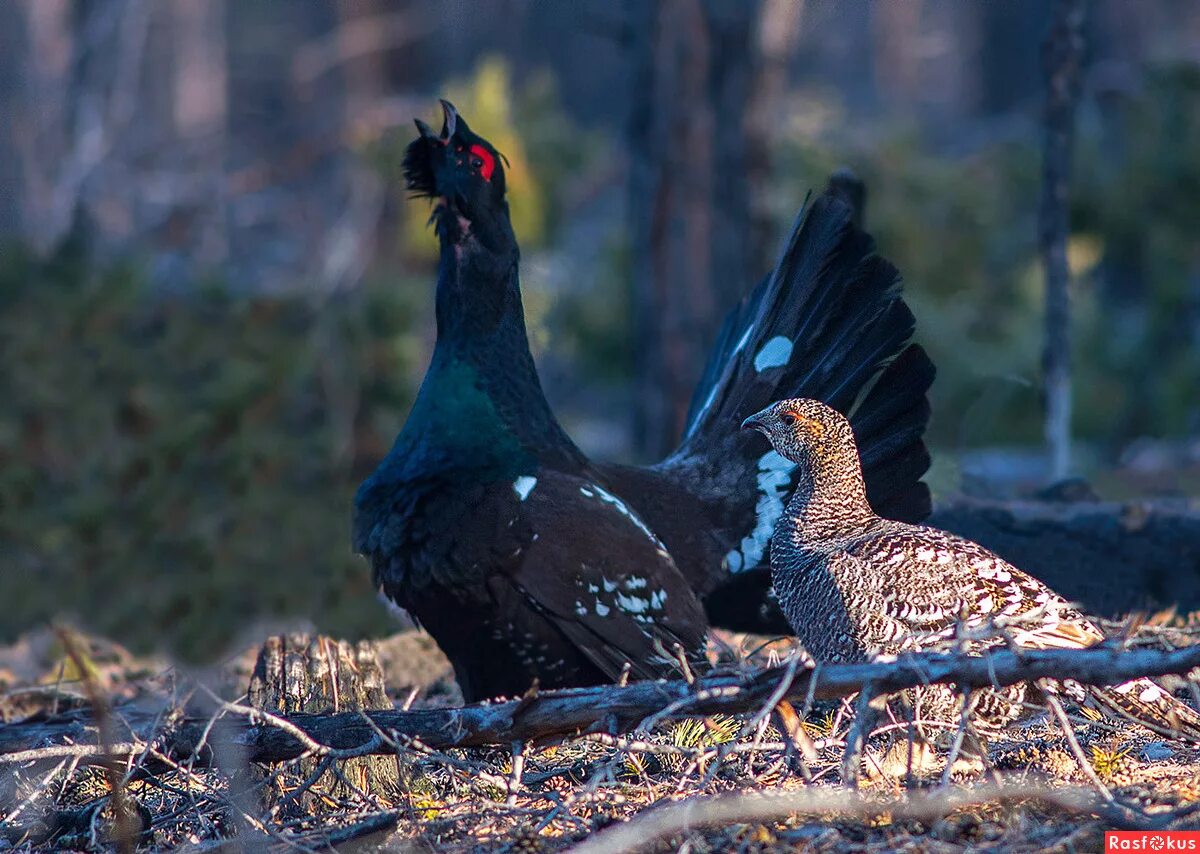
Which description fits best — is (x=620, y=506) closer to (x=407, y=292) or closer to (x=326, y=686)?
(x=326, y=686)

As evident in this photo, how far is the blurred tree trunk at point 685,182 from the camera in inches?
352

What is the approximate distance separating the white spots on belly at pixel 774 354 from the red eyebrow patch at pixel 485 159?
3.89 feet

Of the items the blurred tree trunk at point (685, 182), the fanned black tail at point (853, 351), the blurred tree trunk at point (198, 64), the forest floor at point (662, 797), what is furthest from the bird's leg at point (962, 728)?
the blurred tree trunk at point (198, 64)

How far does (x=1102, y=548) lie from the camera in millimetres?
5668

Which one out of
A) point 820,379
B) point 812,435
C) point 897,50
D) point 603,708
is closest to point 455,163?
point 820,379

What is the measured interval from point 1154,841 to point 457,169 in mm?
3203

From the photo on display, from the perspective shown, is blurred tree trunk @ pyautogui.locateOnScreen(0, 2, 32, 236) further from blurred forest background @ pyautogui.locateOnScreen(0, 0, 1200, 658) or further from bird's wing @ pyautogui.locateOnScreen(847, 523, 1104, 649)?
bird's wing @ pyautogui.locateOnScreen(847, 523, 1104, 649)

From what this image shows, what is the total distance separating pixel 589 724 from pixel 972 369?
8.89 metres

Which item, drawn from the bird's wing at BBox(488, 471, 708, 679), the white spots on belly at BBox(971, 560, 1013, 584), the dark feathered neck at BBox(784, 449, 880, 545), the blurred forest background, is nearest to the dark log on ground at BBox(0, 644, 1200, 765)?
the white spots on belly at BBox(971, 560, 1013, 584)

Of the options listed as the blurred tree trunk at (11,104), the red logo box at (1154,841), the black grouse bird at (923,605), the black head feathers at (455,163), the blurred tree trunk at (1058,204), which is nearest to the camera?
the red logo box at (1154,841)

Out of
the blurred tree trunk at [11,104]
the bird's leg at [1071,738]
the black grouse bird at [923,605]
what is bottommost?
the bird's leg at [1071,738]

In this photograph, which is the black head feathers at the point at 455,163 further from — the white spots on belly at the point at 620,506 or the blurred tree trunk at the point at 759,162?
the blurred tree trunk at the point at 759,162

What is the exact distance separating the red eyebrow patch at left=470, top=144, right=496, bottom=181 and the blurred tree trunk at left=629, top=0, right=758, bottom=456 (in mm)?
4200

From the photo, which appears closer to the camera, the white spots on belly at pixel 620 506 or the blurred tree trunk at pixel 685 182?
the white spots on belly at pixel 620 506
